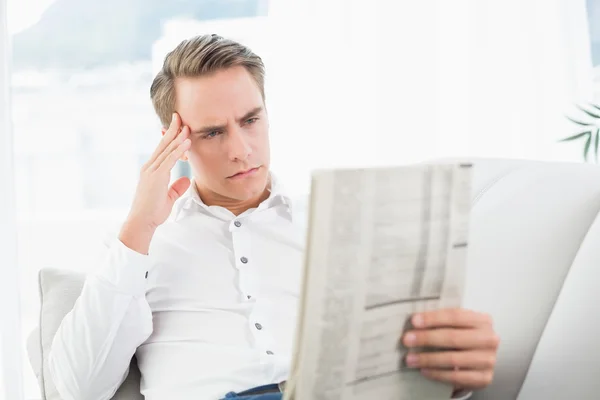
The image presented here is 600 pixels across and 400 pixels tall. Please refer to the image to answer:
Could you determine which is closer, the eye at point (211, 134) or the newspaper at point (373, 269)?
the newspaper at point (373, 269)

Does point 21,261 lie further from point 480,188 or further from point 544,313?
point 544,313

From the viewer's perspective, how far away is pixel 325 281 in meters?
0.81

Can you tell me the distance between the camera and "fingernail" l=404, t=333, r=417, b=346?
0.87 m

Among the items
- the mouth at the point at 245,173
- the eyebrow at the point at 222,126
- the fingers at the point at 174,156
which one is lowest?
the mouth at the point at 245,173

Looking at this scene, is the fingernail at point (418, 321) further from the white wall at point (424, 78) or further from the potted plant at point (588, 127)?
the white wall at point (424, 78)

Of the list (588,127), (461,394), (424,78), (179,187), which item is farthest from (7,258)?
(588,127)

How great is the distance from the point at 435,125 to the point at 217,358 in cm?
196

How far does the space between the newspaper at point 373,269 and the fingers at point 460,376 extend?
0.03 meters

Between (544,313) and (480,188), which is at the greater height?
(480,188)

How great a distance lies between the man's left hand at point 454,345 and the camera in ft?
2.89

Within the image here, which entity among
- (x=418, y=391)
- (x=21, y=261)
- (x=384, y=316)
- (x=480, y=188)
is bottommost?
(x=21, y=261)

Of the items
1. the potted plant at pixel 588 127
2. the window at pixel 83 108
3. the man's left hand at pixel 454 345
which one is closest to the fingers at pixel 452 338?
the man's left hand at pixel 454 345

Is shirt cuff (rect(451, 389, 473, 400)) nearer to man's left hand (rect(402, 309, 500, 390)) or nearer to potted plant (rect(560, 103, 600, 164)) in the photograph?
man's left hand (rect(402, 309, 500, 390))

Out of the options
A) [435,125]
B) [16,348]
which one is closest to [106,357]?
[16,348]
